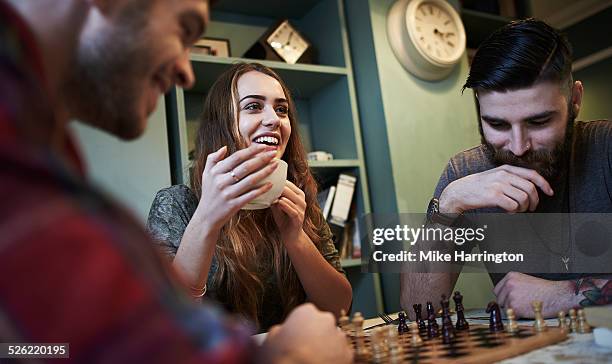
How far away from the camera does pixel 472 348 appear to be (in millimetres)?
807

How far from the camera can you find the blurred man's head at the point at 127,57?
53 centimetres

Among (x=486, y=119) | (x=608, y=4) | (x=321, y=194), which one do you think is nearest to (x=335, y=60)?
(x=321, y=194)

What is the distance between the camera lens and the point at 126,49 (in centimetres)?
54

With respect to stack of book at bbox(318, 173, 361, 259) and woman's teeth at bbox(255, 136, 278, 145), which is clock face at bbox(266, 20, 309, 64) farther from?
woman's teeth at bbox(255, 136, 278, 145)

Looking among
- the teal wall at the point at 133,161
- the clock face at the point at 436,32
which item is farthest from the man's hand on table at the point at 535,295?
the clock face at the point at 436,32

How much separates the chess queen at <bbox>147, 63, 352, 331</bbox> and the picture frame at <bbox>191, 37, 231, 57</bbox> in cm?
76

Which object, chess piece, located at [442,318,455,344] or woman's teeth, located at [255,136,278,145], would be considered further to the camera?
woman's teeth, located at [255,136,278,145]

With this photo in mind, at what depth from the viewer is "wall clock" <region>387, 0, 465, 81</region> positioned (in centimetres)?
261

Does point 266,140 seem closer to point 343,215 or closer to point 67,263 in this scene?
point 343,215

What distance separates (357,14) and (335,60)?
0.88 feet

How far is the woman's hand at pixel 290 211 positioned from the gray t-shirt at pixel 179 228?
8.7 inches

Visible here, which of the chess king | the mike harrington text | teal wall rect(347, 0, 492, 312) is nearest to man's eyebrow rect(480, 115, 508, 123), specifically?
the chess king

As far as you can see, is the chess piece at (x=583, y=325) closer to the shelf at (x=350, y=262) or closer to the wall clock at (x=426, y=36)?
the shelf at (x=350, y=262)

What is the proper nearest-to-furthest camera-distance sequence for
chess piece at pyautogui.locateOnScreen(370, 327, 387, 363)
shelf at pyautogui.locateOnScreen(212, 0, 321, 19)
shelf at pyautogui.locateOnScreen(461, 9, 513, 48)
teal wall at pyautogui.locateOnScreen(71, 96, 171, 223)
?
chess piece at pyautogui.locateOnScreen(370, 327, 387, 363) → teal wall at pyautogui.locateOnScreen(71, 96, 171, 223) → shelf at pyautogui.locateOnScreen(212, 0, 321, 19) → shelf at pyautogui.locateOnScreen(461, 9, 513, 48)
